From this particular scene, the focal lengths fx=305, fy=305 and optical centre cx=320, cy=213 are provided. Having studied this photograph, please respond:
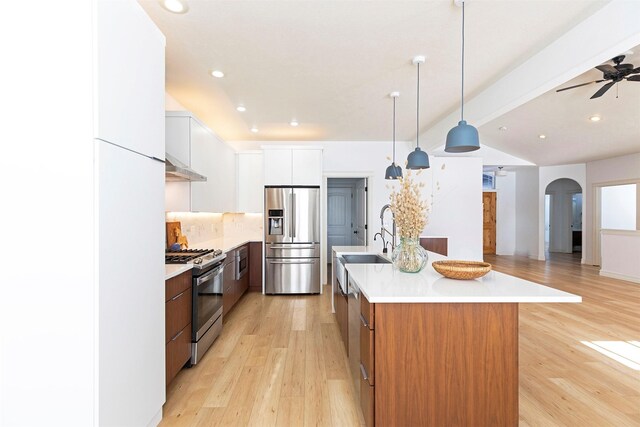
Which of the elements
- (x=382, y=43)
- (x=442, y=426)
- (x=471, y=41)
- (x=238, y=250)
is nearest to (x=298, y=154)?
(x=238, y=250)

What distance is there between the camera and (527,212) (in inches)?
344

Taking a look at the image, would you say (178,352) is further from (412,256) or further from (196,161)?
(196,161)

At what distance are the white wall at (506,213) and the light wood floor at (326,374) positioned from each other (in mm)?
A: 5363

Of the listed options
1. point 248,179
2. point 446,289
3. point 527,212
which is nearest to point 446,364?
point 446,289

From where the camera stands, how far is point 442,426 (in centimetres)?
157

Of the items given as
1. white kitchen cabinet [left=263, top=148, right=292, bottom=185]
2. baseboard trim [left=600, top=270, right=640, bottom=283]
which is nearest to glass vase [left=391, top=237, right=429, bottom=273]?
white kitchen cabinet [left=263, top=148, right=292, bottom=185]

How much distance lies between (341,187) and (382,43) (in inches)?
217

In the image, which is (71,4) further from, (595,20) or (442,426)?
(595,20)

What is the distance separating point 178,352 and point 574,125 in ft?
22.0

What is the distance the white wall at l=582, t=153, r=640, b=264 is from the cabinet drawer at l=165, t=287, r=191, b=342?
844 cm

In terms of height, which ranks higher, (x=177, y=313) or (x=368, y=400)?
(x=177, y=313)

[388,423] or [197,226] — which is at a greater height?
[197,226]

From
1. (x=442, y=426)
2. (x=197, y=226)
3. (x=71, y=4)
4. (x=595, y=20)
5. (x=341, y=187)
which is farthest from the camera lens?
(x=341, y=187)

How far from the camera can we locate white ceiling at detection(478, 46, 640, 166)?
13.7 feet
